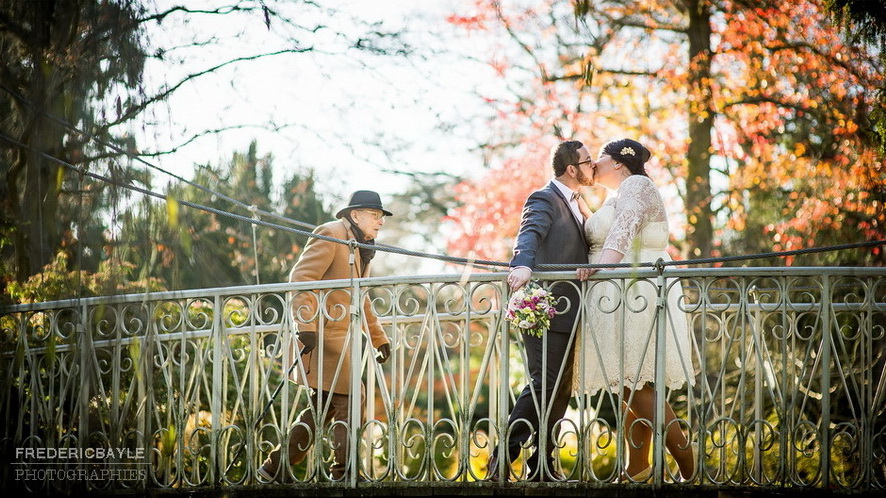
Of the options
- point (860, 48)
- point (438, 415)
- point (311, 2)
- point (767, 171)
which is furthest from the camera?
point (438, 415)

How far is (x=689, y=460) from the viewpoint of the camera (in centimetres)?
468

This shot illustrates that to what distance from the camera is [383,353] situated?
546cm

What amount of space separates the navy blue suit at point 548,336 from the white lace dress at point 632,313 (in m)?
0.10

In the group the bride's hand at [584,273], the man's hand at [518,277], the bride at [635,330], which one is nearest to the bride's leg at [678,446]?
the bride at [635,330]

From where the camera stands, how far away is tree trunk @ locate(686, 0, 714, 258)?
995cm

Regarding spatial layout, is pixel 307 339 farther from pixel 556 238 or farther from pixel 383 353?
pixel 556 238

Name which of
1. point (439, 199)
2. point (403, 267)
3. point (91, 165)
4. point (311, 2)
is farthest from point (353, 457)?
point (403, 267)

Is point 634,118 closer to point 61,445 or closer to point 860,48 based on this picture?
point 860,48

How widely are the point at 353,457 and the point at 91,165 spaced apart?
2069mm

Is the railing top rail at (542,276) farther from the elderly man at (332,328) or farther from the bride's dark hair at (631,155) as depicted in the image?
the bride's dark hair at (631,155)

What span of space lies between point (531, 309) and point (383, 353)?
1283mm

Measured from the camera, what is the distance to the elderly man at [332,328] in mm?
4938

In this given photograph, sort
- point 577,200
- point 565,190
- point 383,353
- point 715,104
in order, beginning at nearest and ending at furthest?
point 565,190 → point 577,200 → point 383,353 → point 715,104

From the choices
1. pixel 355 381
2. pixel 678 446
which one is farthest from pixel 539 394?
pixel 355 381
